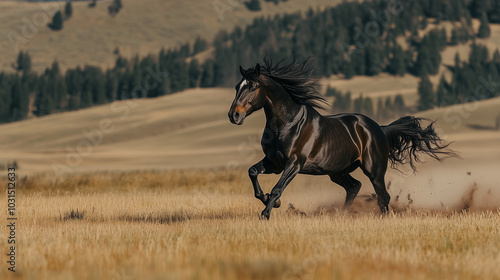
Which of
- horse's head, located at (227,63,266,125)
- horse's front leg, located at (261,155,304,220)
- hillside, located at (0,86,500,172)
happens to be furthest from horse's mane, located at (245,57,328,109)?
hillside, located at (0,86,500,172)

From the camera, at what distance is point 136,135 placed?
9538 cm

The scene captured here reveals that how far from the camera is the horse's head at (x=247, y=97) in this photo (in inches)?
403

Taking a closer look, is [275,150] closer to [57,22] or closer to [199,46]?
[199,46]

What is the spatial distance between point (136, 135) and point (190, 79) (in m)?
44.6

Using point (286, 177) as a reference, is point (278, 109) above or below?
above

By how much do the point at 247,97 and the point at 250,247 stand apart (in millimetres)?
3172

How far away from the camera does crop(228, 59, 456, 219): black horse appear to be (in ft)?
35.1

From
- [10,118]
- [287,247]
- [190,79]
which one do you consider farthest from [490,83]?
[287,247]

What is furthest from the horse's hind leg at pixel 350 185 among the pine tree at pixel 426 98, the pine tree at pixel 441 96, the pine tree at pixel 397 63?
the pine tree at pixel 397 63

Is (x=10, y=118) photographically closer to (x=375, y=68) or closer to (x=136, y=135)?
(x=136, y=135)

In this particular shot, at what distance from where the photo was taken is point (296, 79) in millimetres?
11336

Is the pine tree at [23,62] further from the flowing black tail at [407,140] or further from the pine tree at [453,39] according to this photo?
the flowing black tail at [407,140]

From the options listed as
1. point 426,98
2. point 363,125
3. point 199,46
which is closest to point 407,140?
point 363,125

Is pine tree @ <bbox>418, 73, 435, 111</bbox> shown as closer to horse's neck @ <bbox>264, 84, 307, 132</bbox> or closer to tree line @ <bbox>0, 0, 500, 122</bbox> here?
tree line @ <bbox>0, 0, 500, 122</bbox>
